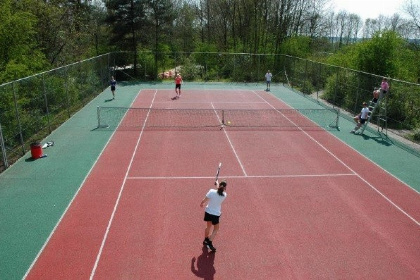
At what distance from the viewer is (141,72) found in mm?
36406

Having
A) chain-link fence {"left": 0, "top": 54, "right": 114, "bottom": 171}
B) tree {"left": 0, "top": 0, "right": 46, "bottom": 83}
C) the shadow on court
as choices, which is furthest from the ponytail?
tree {"left": 0, "top": 0, "right": 46, "bottom": 83}

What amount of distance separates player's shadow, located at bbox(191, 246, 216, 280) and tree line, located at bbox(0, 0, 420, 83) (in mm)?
15939

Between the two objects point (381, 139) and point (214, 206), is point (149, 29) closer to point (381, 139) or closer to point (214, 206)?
point (381, 139)

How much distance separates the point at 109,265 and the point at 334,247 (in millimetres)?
5071

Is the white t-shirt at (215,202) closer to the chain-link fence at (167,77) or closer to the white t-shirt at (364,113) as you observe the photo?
the chain-link fence at (167,77)

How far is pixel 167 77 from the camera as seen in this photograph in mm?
38719

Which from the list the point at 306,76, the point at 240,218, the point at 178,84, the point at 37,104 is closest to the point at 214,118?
the point at 178,84

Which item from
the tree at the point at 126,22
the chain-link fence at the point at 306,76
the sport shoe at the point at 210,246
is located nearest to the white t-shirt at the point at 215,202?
the sport shoe at the point at 210,246

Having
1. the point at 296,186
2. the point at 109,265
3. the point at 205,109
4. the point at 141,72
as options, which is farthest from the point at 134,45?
the point at 109,265

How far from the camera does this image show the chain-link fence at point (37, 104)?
13297 mm

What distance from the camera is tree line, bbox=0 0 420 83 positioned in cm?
2134

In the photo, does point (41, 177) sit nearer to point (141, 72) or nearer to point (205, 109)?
point (205, 109)

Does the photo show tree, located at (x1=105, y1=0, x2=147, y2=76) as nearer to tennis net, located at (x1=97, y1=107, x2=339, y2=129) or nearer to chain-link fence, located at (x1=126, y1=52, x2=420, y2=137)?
chain-link fence, located at (x1=126, y1=52, x2=420, y2=137)

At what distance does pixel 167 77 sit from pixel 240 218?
30845mm
